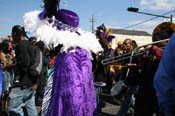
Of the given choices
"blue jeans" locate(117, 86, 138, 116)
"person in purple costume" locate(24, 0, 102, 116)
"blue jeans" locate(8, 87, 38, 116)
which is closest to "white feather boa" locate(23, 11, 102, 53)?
"person in purple costume" locate(24, 0, 102, 116)

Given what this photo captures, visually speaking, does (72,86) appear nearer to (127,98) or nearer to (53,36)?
(53,36)

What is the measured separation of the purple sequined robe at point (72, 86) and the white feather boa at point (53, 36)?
0.37 ft

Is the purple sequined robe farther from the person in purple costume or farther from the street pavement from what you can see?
the street pavement

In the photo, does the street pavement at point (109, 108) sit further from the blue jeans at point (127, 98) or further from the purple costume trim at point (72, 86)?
the purple costume trim at point (72, 86)

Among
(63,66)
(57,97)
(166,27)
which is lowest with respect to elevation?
(57,97)

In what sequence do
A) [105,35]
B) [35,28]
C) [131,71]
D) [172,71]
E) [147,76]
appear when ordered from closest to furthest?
[172,71] → [147,76] → [35,28] → [131,71] → [105,35]

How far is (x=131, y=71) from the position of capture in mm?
6762

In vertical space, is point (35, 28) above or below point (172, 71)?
above

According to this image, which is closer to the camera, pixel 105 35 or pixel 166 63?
pixel 166 63

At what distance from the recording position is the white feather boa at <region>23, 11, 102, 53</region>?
504 cm

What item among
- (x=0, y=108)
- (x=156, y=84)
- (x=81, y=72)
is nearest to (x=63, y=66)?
(x=81, y=72)

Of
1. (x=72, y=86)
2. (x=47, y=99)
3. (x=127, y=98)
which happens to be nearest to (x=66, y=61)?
(x=72, y=86)

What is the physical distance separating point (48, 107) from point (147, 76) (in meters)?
1.25

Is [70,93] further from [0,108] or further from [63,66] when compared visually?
[0,108]
